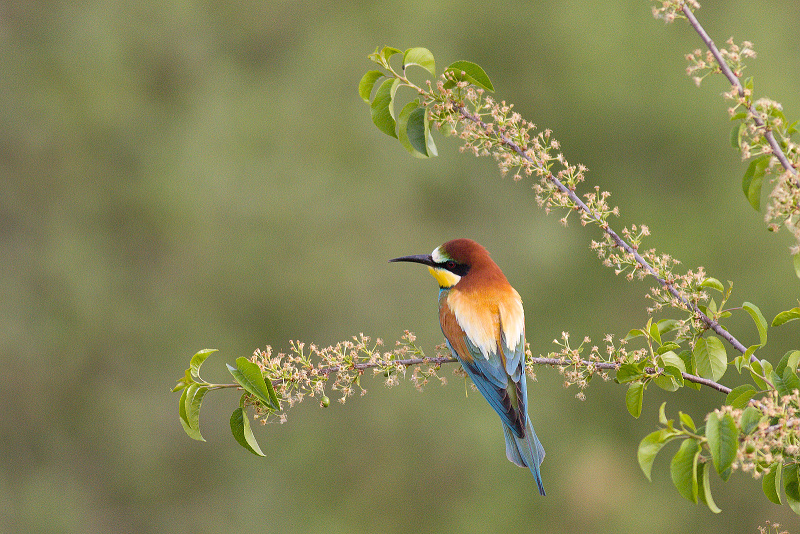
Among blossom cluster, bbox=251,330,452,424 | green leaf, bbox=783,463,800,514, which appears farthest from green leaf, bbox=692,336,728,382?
blossom cluster, bbox=251,330,452,424

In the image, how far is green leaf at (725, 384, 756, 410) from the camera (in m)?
1.59

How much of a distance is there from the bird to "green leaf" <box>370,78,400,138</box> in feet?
2.93

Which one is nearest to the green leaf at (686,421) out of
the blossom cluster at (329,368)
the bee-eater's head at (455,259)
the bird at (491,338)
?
the blossom cluster at (329,368)

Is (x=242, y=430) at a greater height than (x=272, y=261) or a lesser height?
greater

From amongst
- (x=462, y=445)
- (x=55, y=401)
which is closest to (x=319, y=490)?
(x=462, y=445)

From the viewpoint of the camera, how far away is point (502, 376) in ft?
8.59

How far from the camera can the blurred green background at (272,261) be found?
8.86 metres

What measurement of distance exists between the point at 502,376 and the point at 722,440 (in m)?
1.39

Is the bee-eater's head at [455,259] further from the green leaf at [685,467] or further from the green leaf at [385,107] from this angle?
the green leaf at [685,467]

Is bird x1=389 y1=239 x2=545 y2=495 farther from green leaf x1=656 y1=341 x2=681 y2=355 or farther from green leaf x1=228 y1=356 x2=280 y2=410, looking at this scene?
green leaf x1=228 y1=356 x2=280 y2=410

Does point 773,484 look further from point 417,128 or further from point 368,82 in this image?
point 368,82

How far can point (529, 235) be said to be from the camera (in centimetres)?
949

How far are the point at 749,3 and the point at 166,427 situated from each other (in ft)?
28.3

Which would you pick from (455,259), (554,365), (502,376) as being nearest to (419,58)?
(554,365)
